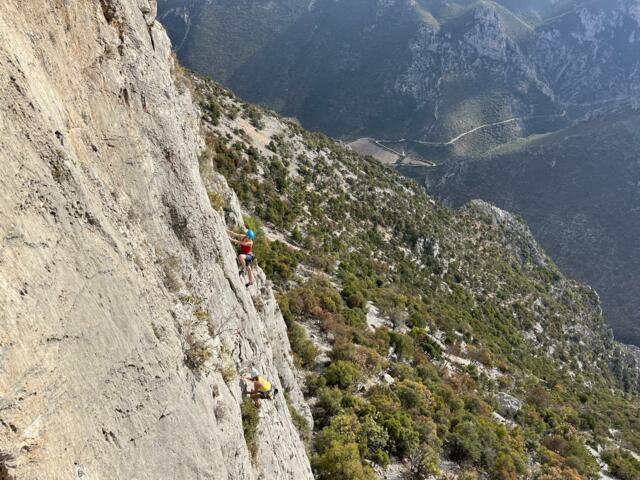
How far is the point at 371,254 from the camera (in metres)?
40.0

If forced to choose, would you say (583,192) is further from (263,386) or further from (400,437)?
(263,386)

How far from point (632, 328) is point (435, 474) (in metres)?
80.0

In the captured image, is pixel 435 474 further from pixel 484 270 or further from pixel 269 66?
pixel 269 66

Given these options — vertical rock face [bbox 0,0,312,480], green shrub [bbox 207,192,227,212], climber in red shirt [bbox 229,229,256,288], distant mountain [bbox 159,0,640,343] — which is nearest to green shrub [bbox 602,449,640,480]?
vertical rock face [bbox 0,0,312,480]

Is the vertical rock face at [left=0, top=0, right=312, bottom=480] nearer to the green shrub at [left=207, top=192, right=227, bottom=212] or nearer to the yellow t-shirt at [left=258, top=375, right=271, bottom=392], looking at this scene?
the yellow t-shirt at [left=258, top=375, right=271, bottom=392]

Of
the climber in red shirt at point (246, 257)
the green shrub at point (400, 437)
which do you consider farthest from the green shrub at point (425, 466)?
the climber in red shirt at point (246, 257)

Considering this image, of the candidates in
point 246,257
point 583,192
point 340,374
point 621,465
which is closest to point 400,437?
point 340,374

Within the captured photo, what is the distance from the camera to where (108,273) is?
5.55m

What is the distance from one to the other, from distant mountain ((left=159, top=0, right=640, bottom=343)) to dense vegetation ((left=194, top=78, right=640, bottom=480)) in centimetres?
5587

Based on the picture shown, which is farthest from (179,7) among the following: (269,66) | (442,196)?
(442,196)

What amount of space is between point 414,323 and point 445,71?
14615 centimetres

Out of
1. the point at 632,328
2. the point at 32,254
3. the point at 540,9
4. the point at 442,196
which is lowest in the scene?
the point at 32,254

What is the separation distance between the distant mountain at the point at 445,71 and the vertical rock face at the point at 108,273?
105531mm

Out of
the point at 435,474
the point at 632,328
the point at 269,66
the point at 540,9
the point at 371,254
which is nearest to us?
the point at 435,474
